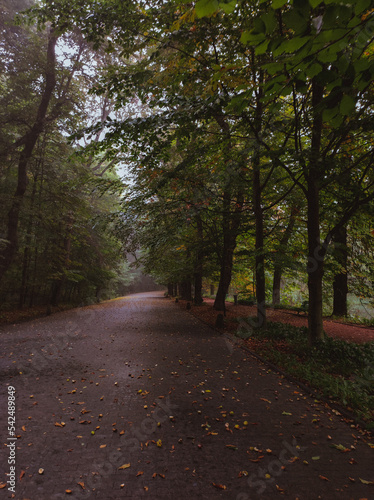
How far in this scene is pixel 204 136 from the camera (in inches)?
416

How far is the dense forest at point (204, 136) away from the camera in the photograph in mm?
2260

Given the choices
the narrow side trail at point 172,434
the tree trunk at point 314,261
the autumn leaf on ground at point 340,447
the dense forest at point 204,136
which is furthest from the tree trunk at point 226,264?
the autumn leaf on ground at point 340,447

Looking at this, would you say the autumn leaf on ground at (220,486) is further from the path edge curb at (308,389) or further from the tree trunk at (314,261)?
the tree trunk at (314,261)

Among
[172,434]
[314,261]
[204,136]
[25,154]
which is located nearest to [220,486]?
[172,434]

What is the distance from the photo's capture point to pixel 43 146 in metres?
14.5

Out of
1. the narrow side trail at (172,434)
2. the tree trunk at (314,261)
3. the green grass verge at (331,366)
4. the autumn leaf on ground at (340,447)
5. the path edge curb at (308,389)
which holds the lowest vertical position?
the narrow side trail at (172,434)

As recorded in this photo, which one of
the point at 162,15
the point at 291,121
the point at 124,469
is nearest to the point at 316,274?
the point at 291,121

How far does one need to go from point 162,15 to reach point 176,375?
27.5 feet

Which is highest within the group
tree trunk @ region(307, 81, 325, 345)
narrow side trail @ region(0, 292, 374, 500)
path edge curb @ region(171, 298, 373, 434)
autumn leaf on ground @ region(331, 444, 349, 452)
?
tree trunk @ region(307, 81, 325, 345)

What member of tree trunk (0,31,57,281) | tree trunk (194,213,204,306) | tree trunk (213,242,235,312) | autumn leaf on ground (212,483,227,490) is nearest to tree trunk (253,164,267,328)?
tree trunk (194,213,204,306)

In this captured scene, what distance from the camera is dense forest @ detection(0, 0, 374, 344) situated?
7.41ft

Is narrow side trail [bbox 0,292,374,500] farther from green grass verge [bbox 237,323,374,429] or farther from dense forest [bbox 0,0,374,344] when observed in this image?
Result: dense forest [bbox 0,0,374,344]

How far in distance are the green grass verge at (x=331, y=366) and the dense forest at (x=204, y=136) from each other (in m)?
0.69

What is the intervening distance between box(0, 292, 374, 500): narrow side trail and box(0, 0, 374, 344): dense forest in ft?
10.8
